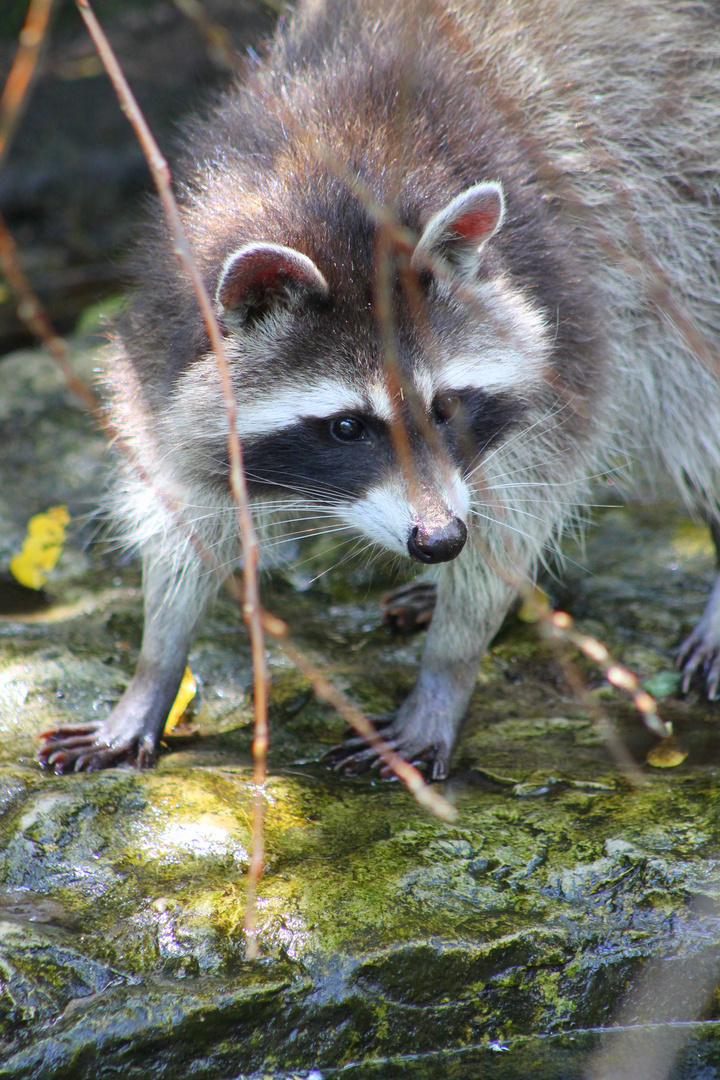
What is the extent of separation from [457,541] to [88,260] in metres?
4.60

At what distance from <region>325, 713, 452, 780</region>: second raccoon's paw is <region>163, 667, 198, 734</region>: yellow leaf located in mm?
505

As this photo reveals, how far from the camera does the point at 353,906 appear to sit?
2408 millimetres

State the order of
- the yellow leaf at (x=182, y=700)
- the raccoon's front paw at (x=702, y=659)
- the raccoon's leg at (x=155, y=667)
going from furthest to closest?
the raccoon's front paw at (x=702, y=659) → the yellow leaf at (x=182, y=700) → the raccoon's leg at (x=155, y=667)

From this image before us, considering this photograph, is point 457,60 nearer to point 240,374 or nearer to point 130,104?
point 240,374

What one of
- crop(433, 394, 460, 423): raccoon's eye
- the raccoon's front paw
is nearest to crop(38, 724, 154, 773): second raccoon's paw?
crop(433, 394, 460, 423): raccoon's eye

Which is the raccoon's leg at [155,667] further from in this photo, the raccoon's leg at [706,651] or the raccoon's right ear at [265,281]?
the raccoon's leg at [706,651]

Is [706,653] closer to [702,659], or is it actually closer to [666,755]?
[702,659]

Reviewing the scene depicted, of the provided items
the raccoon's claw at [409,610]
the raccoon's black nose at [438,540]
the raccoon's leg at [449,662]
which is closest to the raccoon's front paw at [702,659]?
the raccoon's leg at [449,662]

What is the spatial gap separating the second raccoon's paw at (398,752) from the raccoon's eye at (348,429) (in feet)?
3.08

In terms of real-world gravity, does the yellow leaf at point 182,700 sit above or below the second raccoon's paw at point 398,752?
above

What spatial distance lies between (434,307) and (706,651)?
1620 millimetres

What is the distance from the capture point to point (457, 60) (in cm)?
303

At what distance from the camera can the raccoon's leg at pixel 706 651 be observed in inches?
136

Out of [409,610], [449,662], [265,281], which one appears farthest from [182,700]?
[265,281]
